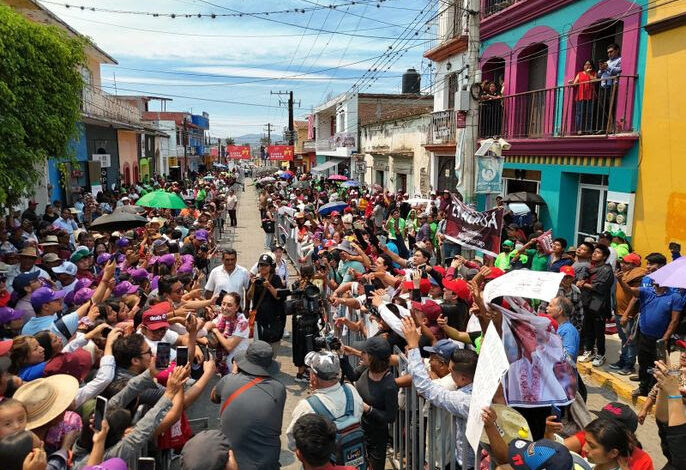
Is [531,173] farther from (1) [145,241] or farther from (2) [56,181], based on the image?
(2) [56,181]

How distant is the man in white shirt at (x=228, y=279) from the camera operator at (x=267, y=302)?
0.55 feet

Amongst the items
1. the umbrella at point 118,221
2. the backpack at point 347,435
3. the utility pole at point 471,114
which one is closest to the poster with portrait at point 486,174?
the utility pole at point 471,114

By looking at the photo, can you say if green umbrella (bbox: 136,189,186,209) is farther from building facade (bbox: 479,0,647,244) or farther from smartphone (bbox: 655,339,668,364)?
smartphone (bbox: 655,339,668,364)

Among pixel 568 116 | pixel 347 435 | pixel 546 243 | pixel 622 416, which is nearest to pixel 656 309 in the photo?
pixel 546 243

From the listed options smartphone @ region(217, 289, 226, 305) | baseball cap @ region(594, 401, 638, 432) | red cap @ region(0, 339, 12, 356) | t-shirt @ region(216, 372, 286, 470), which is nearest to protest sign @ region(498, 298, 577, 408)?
baseball cap @ region(594, 401, 638, 432)

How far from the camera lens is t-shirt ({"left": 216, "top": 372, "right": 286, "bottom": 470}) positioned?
3414 millimetres

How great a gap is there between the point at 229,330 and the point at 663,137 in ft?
27.8

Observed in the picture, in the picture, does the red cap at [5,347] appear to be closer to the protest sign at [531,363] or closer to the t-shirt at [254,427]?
the t-shirt at [254,427]

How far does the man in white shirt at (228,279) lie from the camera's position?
22.6ft

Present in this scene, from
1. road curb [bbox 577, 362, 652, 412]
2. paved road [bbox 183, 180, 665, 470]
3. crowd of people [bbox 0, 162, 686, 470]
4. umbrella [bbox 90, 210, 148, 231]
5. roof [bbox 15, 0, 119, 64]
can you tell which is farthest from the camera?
roof [bbox 15, 0, 119, 64]

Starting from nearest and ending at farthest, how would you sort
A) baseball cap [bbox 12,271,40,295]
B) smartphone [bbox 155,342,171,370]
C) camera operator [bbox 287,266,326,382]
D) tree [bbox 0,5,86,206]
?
smartphone [bbox 155,342,171,370]
baseball cap [bbox 12,271,40,295]
camera operator [bbox 287,266,326,382]
tree [bbox 0,5,86,206]

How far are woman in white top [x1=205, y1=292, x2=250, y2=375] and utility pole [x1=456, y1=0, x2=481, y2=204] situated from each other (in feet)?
18.9

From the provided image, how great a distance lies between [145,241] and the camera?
9367mm

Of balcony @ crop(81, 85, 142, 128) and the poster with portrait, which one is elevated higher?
balcony @ crop(81, 85, 142, 128)
